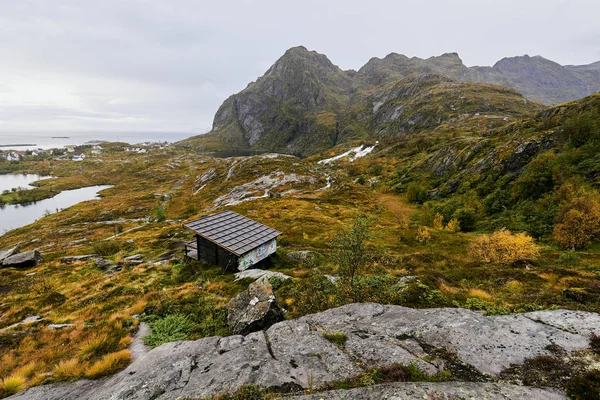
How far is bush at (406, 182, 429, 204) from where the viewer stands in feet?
206

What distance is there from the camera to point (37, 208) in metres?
107

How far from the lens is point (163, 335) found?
13.4 m

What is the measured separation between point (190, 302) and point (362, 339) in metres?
13.5

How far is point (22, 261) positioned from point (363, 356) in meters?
51.3

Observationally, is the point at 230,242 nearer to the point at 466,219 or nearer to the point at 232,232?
the point at 232,232

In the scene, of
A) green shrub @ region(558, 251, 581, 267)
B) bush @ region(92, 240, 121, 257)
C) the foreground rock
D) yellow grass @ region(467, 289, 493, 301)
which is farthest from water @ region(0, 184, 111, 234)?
green shrub @ region(558, 251, 581, 267)

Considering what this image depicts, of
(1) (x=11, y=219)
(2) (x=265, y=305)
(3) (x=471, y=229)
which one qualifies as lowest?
(1) (x=11, y=219)

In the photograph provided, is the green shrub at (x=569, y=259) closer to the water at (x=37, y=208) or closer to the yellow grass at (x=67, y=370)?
the yellow grass at (x=67, y=370)

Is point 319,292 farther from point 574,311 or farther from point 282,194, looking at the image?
point 282,194

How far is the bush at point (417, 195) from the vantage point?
62.7 metres

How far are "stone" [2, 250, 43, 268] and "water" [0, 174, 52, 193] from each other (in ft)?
545

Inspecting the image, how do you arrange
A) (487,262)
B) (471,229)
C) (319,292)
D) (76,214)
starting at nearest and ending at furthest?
1. (319,292)
2. (487,262)
3. (471,229)
4. (76,214)

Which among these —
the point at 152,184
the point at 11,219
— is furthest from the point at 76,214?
the point at 152,184

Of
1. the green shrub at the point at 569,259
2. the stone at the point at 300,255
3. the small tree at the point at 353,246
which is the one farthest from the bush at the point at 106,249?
the green shrub at the point at 569,259
